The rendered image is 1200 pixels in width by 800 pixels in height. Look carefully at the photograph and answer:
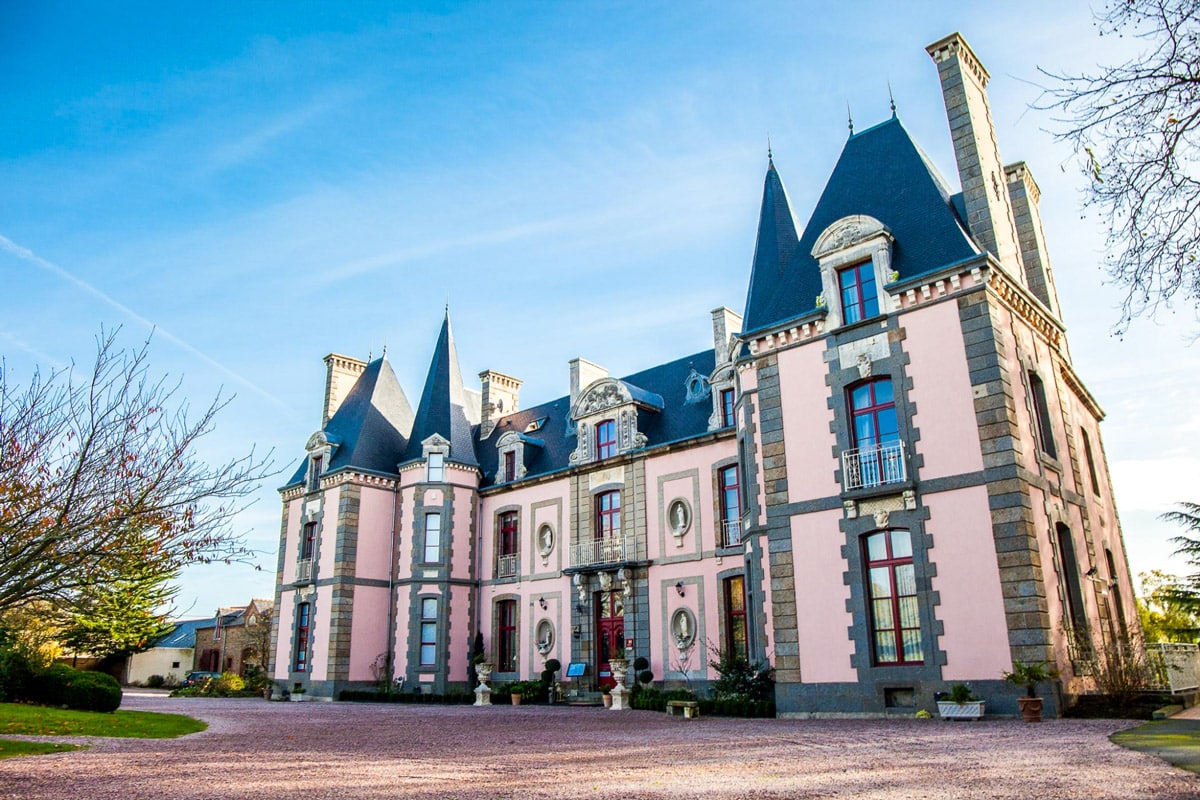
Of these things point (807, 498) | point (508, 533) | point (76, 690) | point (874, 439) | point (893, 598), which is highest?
point (508, 533)

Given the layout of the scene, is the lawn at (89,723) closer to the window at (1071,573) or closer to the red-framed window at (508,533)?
the red-framed window at (508,533)

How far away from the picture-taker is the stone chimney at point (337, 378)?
31.3m

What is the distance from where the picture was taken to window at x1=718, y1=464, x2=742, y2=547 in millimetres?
20953

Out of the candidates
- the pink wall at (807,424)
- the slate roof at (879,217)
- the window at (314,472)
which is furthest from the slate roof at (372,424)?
the pink wall at (807,424)

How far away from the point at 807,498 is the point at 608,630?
9378 mm

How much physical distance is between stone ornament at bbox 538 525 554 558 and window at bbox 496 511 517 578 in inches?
49.6

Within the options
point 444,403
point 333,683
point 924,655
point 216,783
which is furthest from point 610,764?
point 444,403

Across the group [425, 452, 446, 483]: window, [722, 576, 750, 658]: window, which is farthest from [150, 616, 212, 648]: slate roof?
[722, 576, 750, 658]: window

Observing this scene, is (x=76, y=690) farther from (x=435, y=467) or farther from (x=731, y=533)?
(x=731, y=533)

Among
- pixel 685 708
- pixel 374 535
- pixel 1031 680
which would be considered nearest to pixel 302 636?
pixel 374 535

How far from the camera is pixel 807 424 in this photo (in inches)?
645

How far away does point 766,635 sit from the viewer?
17078mm

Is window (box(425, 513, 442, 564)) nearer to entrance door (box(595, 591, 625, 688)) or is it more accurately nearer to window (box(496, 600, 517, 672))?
window (box(496, 600, 517, 672))

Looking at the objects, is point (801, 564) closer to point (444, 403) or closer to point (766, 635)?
point (766, 635)
